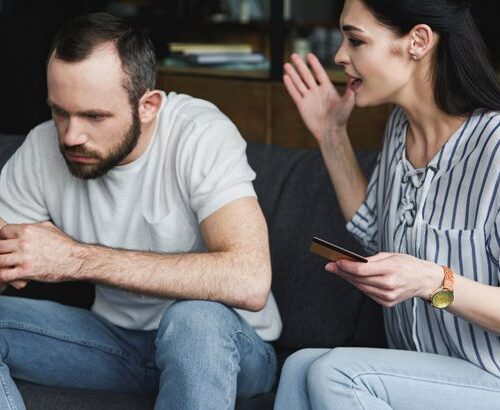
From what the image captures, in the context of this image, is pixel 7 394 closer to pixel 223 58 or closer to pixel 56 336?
pixel 56 336

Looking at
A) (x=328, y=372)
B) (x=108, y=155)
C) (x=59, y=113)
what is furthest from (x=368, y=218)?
(x=59, y=113)

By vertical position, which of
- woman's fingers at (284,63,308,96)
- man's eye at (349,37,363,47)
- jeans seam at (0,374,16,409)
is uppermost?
man's eye at (349,37,363,47)

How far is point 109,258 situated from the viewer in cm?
203

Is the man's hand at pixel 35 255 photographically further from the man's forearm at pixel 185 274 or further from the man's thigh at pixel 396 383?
the man's thigh at pixel 396 383

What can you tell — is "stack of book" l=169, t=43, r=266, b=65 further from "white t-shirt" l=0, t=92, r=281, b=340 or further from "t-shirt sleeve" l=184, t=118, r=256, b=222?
"t-shirt sleeve" l=184, t=118, r=256, b=222

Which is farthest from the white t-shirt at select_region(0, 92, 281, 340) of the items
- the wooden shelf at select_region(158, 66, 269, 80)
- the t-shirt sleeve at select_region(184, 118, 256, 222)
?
the wooden shelf at select_region(158, 66, 269, 80)

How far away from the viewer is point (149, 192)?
2201 millimetres

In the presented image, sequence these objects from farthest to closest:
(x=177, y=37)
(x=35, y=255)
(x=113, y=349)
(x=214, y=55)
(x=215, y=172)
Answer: (x=177, y=37) < (x=214, y=55) < (x=113, y=349) < (x=215, y=172) < (x=35, y=255)

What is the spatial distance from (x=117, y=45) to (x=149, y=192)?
1.07 feet

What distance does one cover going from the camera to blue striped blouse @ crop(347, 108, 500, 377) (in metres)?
1.88

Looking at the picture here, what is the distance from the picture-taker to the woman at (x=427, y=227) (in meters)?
1.80

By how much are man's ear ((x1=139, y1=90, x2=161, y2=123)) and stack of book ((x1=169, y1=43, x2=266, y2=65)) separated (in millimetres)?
1587

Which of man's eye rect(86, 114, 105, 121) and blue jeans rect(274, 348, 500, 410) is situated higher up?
man's eye rect(86, 114, 105, 121)

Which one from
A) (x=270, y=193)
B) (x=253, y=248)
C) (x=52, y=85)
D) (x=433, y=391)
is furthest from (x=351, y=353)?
(x=52, y=85)
